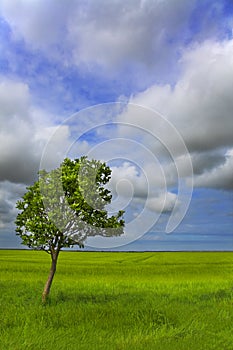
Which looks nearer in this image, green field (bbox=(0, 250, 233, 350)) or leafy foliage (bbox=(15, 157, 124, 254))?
green field (bbox=(0, 250, 233, 350))

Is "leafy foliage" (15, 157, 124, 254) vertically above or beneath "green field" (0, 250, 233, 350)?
above

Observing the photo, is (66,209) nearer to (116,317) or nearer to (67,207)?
(67,207)

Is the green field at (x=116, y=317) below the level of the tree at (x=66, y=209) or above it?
below

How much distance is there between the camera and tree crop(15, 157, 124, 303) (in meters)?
19.3

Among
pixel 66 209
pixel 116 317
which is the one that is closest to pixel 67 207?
pixel 66 209

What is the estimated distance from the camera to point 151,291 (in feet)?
83.9

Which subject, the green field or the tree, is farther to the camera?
the tree

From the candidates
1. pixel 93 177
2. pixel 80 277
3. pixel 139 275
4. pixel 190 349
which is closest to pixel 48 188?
pixel 93 177

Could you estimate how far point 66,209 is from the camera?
19625 millimetres

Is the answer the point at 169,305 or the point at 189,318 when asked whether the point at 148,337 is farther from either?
the point at 169,305

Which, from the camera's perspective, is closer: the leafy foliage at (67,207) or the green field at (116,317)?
the green field at (116,317)

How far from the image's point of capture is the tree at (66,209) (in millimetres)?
19344

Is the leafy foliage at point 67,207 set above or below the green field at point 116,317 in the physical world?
above

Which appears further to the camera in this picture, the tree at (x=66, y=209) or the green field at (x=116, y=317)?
the tree at (x=66, y=209)
